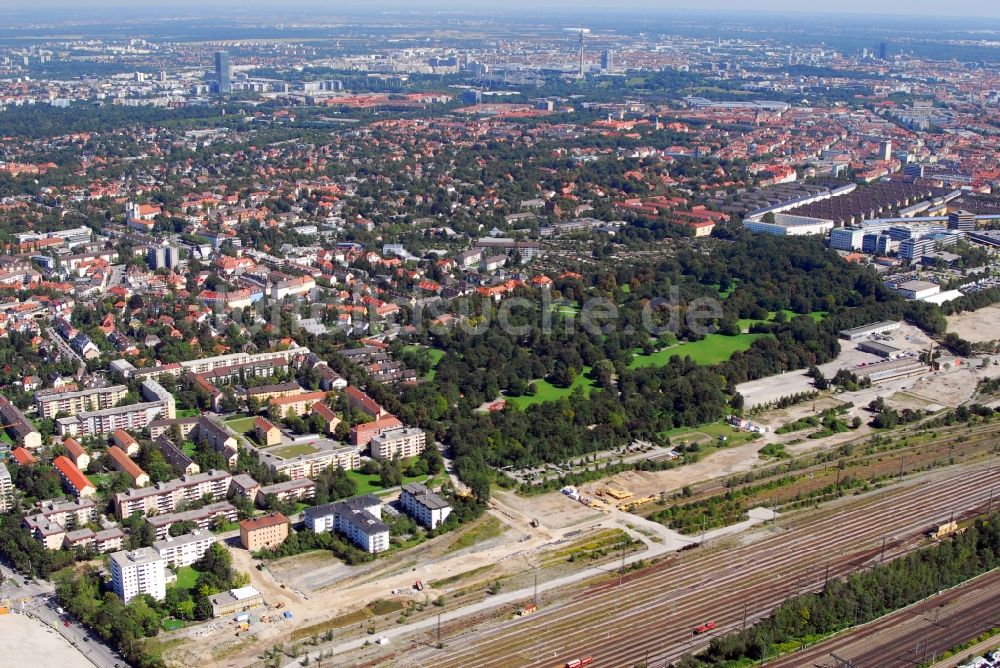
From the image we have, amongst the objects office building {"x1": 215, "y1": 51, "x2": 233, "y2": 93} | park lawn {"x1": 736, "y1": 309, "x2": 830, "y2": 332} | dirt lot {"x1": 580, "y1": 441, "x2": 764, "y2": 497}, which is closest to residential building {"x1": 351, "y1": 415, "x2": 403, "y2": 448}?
dirt lot {"x1": 580, "y1": 441, "x2": 764, "y2": 497}

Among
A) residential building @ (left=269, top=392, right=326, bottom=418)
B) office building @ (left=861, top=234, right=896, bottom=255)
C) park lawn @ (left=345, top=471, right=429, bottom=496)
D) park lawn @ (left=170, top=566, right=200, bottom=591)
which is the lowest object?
park lawn @ (left=170, top=566, right=200, bottom=591)

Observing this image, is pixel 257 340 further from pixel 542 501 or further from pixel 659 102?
pixel 659 102

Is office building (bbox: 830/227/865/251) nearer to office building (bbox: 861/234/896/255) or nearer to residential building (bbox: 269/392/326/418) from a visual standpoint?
office building (bbox: 861/234/896/255)

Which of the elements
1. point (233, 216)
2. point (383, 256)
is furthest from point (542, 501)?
point (233, 216)

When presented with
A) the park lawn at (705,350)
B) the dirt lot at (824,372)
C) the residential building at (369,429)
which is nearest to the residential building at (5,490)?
the residential building at (369,429)

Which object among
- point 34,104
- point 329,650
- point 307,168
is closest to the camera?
point 329,650
